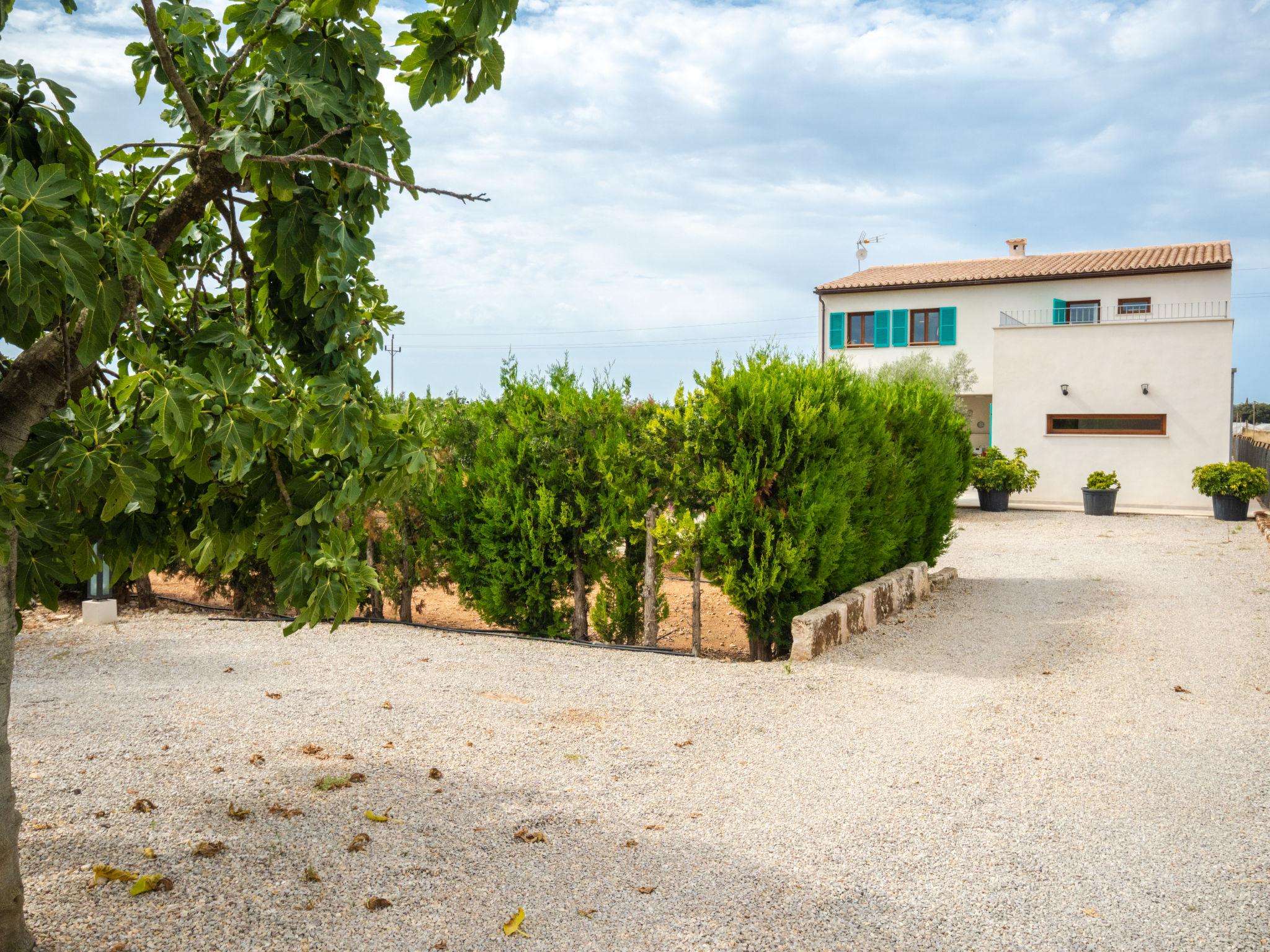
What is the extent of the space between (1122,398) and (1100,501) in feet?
11.1

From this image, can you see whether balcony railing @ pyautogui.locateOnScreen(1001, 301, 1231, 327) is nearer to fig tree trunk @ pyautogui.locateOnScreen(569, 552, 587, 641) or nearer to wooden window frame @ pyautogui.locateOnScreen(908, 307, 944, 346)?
wooden window frame @ pyautogui.locateOnScreen(908, 307, 944, 346)

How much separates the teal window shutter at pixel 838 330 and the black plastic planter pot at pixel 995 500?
339 inches

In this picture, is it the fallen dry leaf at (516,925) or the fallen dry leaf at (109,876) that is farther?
the fallen dry leaf at (109,876)

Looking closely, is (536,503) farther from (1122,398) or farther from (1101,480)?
(1122,398)

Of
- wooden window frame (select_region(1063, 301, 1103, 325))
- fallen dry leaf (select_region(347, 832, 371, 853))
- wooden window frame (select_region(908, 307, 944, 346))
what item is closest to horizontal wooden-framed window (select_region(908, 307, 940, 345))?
wooden window frame (select_region(908, 307, 944, 346))

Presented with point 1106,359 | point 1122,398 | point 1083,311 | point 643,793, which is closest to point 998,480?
point 1122,398

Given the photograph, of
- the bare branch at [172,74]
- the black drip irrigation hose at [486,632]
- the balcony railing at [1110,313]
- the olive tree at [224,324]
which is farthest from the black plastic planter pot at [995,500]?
the bare branch at [172,74]

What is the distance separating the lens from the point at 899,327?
2677 cm

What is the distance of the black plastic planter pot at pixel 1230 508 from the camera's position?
17469 millimetres

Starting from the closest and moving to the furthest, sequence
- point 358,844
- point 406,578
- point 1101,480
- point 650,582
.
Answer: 1. point 358,844
2. point 650,582
3. point 406,578
4. point 1101,480

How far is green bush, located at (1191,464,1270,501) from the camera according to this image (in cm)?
1723

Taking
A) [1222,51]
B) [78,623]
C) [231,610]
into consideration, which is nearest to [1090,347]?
[1222,51]

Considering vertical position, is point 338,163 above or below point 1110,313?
below

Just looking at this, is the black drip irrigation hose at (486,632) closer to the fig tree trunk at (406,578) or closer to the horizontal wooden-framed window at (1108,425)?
the fig tree trunk at (406,578)
